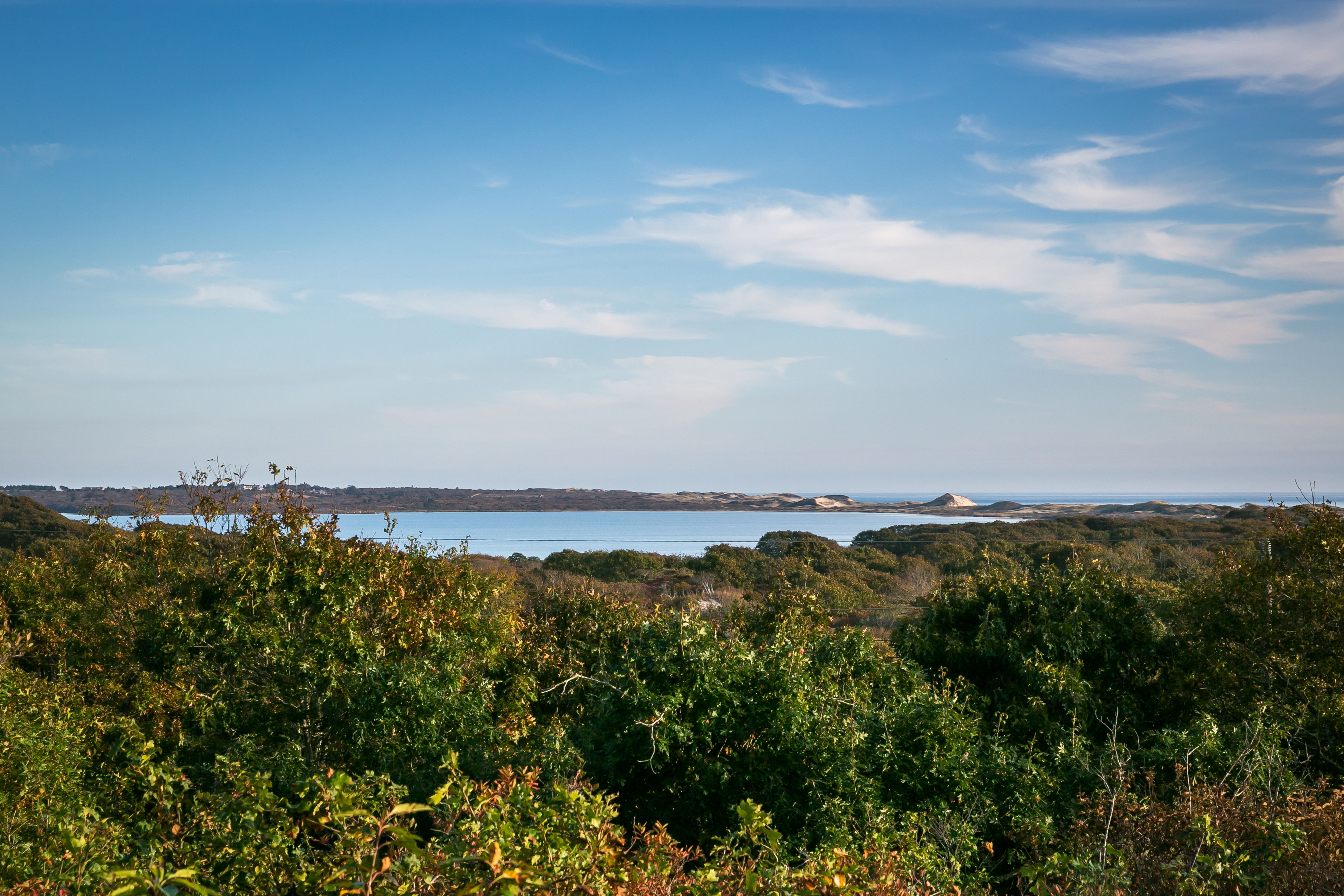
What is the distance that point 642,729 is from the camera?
793 cm

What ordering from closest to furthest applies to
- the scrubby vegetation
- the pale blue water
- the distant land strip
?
the scrubby vegetation, the pale blue water, the distant land strip

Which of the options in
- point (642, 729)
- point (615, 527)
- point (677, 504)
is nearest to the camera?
point (642, 729)

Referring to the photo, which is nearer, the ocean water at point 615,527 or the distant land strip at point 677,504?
the ocean water at point 615,527

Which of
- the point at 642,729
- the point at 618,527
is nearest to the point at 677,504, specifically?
the point at 618,527

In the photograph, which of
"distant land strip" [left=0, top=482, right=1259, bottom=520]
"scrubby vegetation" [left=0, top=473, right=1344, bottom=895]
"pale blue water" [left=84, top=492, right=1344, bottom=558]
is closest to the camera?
"scrubby vegetation" [left=0, top=473, right=1344, bottom=895]

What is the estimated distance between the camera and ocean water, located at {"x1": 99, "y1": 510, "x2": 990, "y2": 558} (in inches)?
664

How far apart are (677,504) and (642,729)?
243 feet

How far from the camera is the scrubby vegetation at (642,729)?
3994 mm

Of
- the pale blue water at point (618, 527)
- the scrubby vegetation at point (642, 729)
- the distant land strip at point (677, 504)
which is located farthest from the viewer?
the distant land strip at point (677, 504)

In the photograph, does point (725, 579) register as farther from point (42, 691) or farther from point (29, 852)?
point (29, 852)

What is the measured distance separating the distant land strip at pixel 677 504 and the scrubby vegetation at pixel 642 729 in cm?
1992

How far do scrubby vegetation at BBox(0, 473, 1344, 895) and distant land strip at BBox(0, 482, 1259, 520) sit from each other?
19.9 metres

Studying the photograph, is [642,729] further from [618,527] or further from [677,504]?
[677,504]

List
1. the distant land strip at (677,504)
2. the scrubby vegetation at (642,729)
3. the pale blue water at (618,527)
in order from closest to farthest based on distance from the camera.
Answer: the scrubby vegetation at (642,729), the pale blue water at (618,527), the distant land strip at (677,504)
